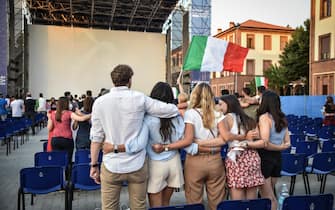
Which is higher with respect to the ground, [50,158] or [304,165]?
[50,158]

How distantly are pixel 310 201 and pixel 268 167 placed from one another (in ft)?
2.61

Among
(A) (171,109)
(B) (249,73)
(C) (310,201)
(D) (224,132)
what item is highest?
(B) (249,73)

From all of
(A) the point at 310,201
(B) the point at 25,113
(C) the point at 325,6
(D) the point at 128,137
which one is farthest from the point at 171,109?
(C) the point at 325,6

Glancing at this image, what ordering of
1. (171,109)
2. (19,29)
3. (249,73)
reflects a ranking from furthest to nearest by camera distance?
(249,73) < (19,29) < (171,109)

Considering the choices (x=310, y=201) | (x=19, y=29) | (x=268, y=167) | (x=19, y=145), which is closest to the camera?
(x=310, y=201)

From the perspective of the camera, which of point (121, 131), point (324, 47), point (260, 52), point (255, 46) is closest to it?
point (121, 131)

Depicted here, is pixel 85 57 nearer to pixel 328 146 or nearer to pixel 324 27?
pixel 324 27

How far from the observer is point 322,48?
74.8 ft

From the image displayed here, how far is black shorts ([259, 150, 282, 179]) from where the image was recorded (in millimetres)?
3312

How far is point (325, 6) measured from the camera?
2231 centimetres

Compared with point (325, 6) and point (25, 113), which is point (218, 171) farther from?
point (325, 6)

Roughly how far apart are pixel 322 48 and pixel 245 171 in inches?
876

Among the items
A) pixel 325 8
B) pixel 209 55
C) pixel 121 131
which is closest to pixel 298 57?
pixel 325 8

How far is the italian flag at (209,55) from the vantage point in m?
8.41
